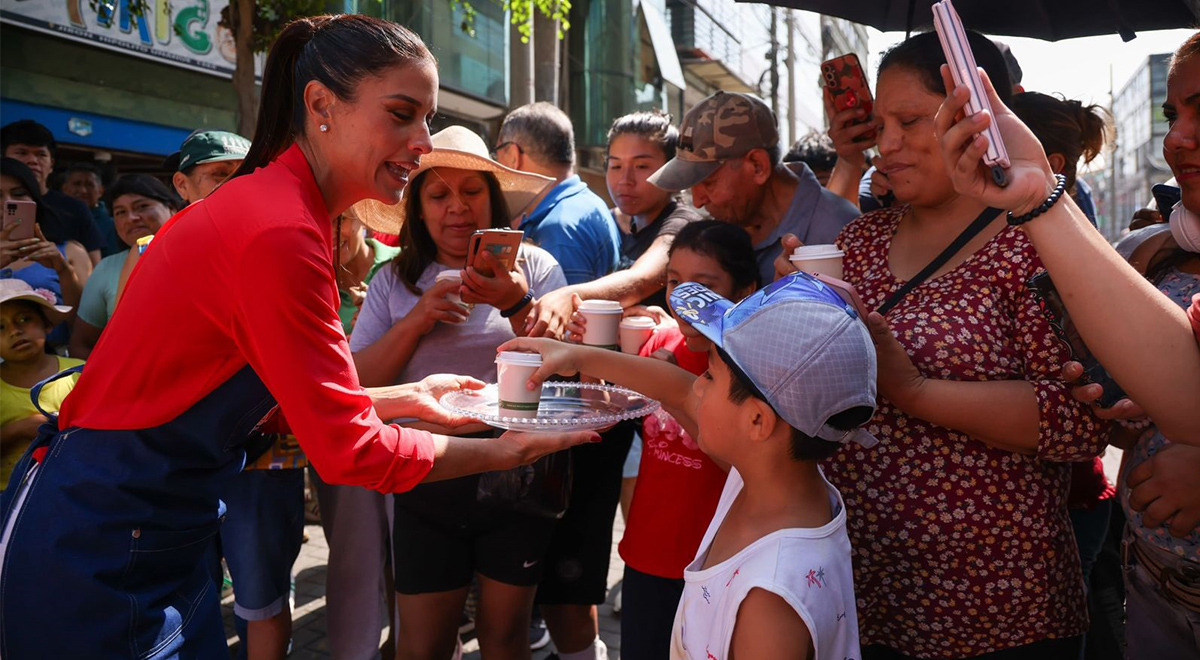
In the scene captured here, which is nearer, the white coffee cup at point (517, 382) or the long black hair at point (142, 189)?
the white coffee cup at point (517, 382)

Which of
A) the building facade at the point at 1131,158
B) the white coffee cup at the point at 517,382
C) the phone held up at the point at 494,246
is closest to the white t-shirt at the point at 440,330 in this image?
the phone held up at the point at 494,246

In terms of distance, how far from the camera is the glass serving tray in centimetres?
244

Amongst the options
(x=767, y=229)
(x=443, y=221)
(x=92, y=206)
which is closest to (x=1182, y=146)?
(x=767, y=229)

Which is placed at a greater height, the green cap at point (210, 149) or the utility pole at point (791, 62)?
the green cap at point (210, 149)

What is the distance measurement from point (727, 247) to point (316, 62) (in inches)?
63.1

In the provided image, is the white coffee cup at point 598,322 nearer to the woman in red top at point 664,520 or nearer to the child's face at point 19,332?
the woman in red top at point 664,520

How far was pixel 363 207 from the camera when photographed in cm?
385

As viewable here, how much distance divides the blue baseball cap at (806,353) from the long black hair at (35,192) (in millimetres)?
4824

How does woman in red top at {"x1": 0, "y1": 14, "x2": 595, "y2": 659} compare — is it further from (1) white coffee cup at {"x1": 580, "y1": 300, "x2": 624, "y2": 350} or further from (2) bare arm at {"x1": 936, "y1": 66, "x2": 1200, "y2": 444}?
(2) bare arm at {"x1": 936, "y1": 66, "x2": 1200, "y2": 444}

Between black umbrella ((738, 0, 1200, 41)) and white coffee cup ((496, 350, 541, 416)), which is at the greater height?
black umbrella ((738, 0, 1200, 41))

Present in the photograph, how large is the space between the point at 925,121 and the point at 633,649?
188 centimetres

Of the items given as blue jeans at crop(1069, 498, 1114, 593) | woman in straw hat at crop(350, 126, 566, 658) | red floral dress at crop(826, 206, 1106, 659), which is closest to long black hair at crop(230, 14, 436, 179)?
woman in straw hat at crop(350, 126, 566, 658)

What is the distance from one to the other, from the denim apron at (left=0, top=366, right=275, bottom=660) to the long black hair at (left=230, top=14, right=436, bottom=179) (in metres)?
0.65

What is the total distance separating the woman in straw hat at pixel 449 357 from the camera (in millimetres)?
3098
